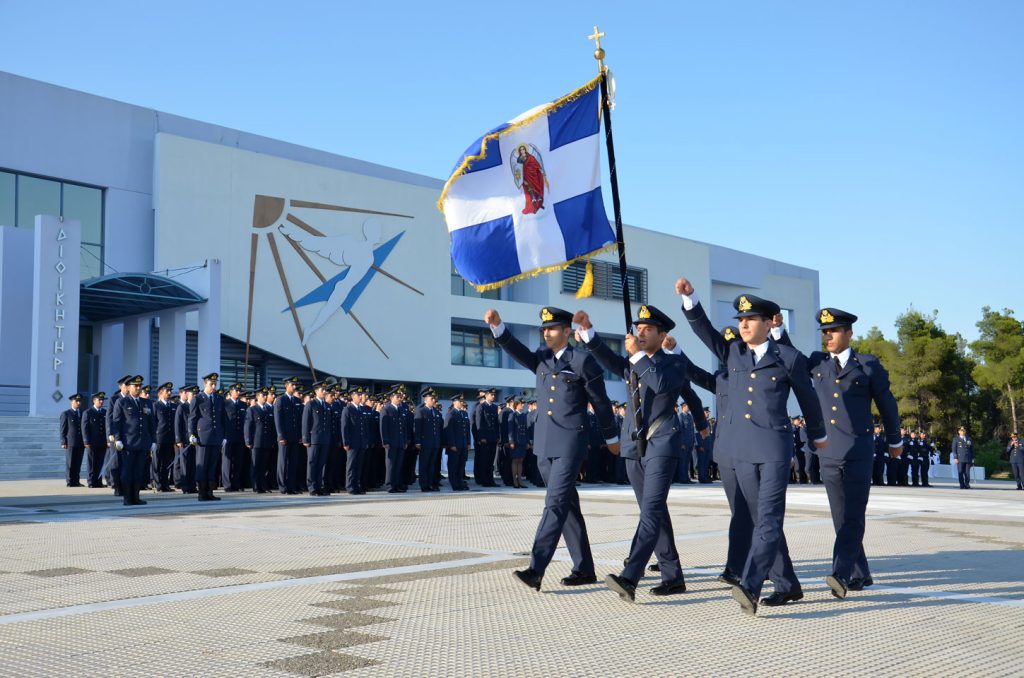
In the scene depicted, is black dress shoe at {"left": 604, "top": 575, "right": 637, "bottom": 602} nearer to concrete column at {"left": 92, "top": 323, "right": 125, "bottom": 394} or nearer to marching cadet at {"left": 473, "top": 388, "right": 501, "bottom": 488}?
marching cadet at {"left": 473, "top": 388, "right": 501, "bottom": 488}

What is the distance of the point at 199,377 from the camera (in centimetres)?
2686

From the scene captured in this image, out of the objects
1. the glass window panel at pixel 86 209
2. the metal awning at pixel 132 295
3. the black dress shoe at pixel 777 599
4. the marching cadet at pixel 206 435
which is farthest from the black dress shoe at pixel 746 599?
the glass window panel at pixel 86 209

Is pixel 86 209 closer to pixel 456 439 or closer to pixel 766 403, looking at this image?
pixel 456 439

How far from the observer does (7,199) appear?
27125 mm

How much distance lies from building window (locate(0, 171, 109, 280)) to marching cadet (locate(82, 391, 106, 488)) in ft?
37.5

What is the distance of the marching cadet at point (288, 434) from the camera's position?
15.8 metres

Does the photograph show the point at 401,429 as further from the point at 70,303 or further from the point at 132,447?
the point at 70,303

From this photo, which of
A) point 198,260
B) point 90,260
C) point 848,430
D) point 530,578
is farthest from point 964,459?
point 90,260

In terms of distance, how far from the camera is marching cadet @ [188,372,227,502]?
1355 cm

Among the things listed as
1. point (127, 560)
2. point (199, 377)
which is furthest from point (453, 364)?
point (127, 560)

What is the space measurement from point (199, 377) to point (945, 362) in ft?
125

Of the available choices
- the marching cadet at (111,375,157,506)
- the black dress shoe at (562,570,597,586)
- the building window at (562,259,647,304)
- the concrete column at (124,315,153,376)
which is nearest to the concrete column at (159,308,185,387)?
the concrete column at (124,315,153,376)

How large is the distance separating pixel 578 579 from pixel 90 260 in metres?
26.1

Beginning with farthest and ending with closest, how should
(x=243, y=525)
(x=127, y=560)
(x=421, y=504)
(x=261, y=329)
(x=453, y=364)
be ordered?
(x=453, y=364) → (x=261, y=329) → (x=421, y=504) → (x=243, y=525) → (x=127, y=560)
